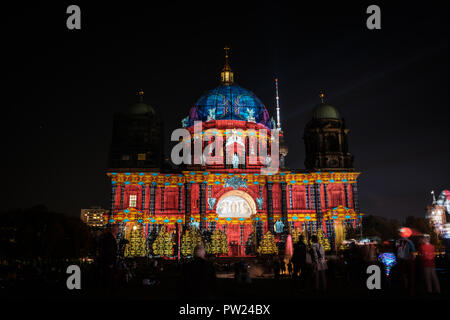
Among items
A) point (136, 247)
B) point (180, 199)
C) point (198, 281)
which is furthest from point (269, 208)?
point (198, 281)

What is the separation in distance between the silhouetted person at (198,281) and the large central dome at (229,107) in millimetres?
60805

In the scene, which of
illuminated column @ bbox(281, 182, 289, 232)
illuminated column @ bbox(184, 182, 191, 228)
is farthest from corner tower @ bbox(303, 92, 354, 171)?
illuminated column @ bbox(184, 182, 191, 228)

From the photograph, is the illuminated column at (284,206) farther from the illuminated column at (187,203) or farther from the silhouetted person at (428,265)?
the silhouetted person at (428,265)

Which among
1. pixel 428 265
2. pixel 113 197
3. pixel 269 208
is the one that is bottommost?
pixel 428 265

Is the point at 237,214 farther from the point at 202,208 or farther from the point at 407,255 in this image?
the point at 407,255

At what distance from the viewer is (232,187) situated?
5934 centimetres

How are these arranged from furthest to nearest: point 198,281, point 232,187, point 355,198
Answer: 1. point 355,198
2. point 232,187
3. point 198,281

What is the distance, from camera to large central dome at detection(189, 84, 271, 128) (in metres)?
70.4

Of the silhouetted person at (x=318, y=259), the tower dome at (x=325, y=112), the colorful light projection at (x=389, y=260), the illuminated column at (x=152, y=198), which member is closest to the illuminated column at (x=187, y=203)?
the illuminated column at (x=152, y=198)

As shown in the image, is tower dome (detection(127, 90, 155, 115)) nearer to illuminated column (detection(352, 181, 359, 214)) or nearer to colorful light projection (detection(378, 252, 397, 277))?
illuminated column (detection(352, 181, 359, 214))

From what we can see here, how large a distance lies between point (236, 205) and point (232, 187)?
12.1 ft

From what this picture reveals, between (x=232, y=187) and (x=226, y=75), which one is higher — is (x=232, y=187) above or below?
below
